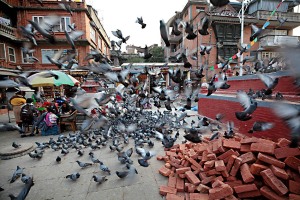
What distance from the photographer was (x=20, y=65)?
18.9m

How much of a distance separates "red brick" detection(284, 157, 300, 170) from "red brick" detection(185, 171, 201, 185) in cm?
151

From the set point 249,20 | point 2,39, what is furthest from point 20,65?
point 249,20

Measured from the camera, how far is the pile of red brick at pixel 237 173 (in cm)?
251

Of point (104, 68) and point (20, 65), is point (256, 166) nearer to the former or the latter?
point (104, 68)

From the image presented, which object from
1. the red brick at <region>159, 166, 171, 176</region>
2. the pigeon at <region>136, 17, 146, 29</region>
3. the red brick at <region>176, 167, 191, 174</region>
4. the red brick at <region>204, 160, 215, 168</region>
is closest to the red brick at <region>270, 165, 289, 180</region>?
the red brick at <region>204, 160, 215, 168</region>

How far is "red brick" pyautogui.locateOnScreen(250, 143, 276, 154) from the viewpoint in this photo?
281 centimetres

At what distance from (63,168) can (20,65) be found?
822 inches

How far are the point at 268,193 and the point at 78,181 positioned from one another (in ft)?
11.9

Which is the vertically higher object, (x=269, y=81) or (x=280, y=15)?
(x=280, y=15)

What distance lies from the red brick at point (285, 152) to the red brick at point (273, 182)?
0.40m

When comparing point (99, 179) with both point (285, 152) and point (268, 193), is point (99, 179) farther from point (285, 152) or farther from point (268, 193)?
point (285, 152)

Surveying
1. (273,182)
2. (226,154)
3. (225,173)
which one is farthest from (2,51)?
(273,182)

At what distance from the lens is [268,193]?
8.04ft

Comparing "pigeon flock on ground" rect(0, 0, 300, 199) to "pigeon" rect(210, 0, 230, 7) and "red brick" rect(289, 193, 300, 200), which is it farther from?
"red brick" rect(289, 193, 300, 200)
